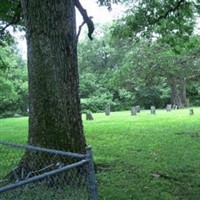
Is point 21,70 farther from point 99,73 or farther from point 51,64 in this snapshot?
point 51,64

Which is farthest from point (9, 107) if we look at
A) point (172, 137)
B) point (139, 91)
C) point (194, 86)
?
point (172, 137)

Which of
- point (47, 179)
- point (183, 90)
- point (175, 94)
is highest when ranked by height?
point (183, 90)

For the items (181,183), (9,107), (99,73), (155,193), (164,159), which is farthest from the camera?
(99,73)

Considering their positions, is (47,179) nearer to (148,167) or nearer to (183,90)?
(148,167)

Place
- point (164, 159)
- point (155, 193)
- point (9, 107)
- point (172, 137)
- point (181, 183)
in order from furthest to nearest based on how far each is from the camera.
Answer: point (9, 107)
point (172, 137)
point (164, 159)
point (181, 183)
point (155, 193)

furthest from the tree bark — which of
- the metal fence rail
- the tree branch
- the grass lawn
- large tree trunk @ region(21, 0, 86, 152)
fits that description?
large tree trunk @ region(21, 0, 86, 152)

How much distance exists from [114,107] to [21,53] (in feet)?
51.5

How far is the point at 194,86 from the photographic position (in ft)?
172

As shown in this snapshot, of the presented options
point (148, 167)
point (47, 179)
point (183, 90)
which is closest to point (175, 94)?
point (183, 90)

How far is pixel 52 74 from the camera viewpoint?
264 inches

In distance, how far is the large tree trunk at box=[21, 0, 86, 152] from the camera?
264 inches

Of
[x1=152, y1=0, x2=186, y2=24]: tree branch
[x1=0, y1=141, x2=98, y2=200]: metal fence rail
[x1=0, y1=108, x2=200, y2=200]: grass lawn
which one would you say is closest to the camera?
[x1=0, y1=141, x2=98, y2=200]: metal fence rail

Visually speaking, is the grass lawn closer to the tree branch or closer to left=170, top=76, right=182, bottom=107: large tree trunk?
the tree branch

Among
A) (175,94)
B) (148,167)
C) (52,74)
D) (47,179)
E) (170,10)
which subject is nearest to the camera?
(47,179)
